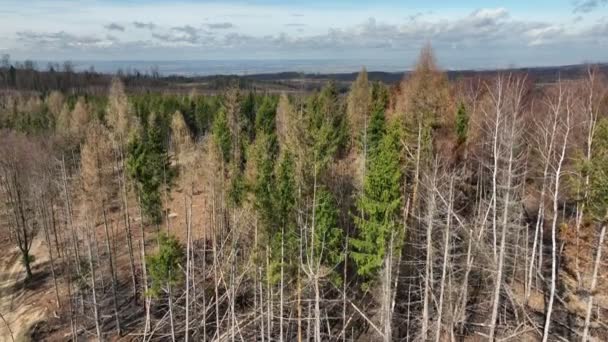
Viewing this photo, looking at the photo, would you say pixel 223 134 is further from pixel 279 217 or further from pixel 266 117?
pixel 279 217

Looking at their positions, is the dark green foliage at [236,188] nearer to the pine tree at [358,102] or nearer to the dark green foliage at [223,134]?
the dark green foliage at [223,134]

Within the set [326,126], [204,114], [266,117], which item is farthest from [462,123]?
[204,114]

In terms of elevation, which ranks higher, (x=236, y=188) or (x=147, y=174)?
(x=147, y=174)

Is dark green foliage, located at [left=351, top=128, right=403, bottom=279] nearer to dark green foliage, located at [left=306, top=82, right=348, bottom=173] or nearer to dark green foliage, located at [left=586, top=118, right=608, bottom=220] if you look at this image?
dark green foliage, located at [left=306, top=82, right=348, bottom=173]

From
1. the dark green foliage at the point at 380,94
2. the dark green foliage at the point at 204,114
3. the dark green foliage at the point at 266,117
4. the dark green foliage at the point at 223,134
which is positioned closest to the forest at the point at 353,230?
the dark green foliage at the point at 223,134

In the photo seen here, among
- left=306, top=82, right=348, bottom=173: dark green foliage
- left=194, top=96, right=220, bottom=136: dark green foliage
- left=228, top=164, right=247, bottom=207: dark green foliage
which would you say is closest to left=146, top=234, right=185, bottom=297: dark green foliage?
left=228, top=164, right=247, bottom=207: dark green foliage
